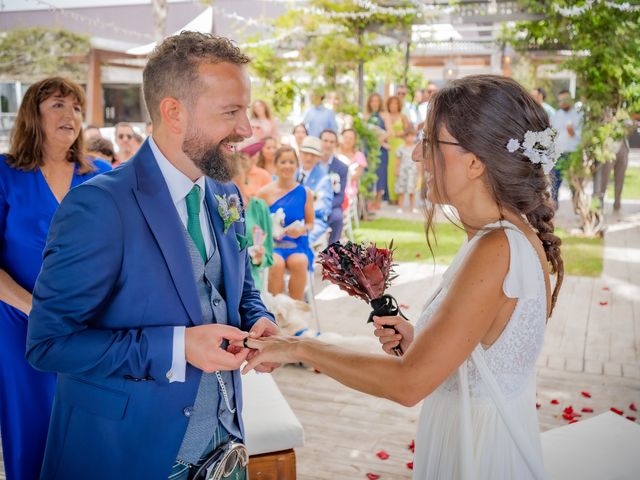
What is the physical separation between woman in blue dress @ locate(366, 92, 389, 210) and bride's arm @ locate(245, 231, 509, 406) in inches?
498

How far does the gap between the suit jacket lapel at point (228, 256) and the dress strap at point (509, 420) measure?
30.9 inches

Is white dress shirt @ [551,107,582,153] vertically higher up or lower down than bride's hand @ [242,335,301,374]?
higher up

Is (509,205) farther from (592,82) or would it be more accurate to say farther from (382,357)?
(592,82)

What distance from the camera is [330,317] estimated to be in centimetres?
761

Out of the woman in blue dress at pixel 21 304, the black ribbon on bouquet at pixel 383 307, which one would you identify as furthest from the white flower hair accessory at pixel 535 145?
the woman in blue dress at pixel 21 304

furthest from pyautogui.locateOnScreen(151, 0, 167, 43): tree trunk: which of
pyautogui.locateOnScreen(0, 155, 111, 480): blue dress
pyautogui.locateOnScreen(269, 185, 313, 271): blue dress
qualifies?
pyautogui.locateOnScreen(0, 155, 111, 480): blue dress

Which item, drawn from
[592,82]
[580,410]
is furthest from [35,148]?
[592,82]

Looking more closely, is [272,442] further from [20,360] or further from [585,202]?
[585,202]

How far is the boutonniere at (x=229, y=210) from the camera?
2.23 m

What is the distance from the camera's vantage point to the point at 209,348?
190 centimetres

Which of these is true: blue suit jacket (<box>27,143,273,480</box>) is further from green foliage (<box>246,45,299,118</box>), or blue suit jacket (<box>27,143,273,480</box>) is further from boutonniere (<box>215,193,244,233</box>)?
green foliage (<box>246,45,299,118</box>)

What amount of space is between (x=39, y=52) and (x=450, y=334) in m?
8.93

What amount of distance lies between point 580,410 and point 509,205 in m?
3.57

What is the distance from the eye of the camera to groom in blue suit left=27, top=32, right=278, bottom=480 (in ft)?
6.04
